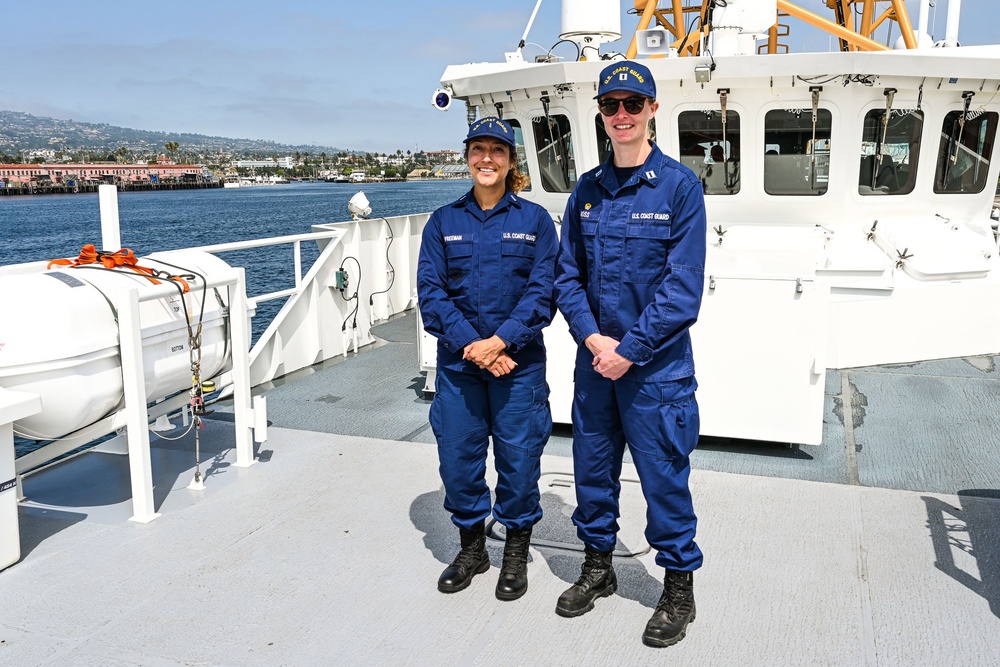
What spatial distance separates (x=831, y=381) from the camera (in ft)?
22.1

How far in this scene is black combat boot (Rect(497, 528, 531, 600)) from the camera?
3164 mm

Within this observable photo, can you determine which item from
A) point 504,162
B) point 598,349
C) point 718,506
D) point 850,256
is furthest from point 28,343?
point 850,256

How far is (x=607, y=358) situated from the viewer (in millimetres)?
2754

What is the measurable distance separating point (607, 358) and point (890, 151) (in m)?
5.86

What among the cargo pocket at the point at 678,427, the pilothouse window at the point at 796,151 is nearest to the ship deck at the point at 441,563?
the cargo pocket at the point at 678,427

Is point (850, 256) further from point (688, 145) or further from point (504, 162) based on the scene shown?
point (504, 162)

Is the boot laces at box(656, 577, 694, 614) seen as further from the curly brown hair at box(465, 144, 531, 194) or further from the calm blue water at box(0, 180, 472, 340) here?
the calm blue water at box(0, 180, 472, 340)


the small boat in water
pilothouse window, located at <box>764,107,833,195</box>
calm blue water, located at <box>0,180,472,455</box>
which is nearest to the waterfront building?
calm blue water, located at <box>0,180,472,455</box>

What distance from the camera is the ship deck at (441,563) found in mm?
2846

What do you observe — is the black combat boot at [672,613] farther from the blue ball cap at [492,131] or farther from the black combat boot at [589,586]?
the blue ball cap at [492,131]

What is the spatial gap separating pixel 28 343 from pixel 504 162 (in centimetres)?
208

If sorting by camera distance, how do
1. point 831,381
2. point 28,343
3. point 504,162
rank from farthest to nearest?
point 831,381 < point 28,343 < point 504,162

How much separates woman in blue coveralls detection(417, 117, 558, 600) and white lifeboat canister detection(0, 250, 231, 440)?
1526 mm

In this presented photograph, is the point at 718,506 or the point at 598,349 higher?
the point at 598,349
